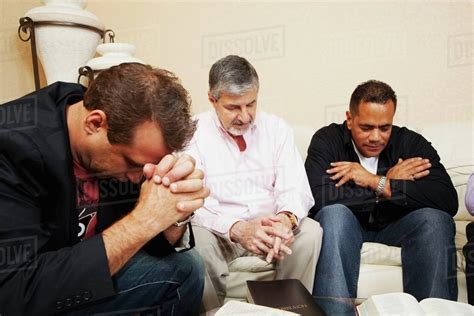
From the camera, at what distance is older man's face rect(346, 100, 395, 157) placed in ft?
6.25

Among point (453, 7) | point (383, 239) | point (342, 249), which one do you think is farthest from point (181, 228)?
point (453, 7)

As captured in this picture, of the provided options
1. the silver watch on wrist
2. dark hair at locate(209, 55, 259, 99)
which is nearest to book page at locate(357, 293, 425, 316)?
the silver watch on wrist

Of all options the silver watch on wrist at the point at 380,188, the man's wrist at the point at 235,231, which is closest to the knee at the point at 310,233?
the man's wrist at the point at 235,231

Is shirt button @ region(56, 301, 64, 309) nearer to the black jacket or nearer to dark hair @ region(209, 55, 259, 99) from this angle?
the black jacket

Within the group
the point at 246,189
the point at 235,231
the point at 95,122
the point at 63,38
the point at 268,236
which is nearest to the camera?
the point at 95,122

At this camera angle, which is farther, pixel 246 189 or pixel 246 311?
pixel 246 189

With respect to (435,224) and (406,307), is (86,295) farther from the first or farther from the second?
(435,224)

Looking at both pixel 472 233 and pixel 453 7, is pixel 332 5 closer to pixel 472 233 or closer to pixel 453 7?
pixel 453 7

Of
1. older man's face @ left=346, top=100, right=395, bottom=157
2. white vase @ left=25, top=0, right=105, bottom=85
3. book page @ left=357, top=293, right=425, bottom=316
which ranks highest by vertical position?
white vase @ left=25, top=0, right=105, bottom=85

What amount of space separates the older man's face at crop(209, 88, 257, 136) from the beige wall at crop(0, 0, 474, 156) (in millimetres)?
711

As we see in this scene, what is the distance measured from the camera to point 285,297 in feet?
3.54

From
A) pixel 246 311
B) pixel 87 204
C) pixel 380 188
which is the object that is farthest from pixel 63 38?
pixel 246 311

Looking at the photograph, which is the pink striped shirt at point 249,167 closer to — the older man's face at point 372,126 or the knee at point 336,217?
the knee at point 336,217

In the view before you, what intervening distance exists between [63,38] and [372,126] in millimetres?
1553
